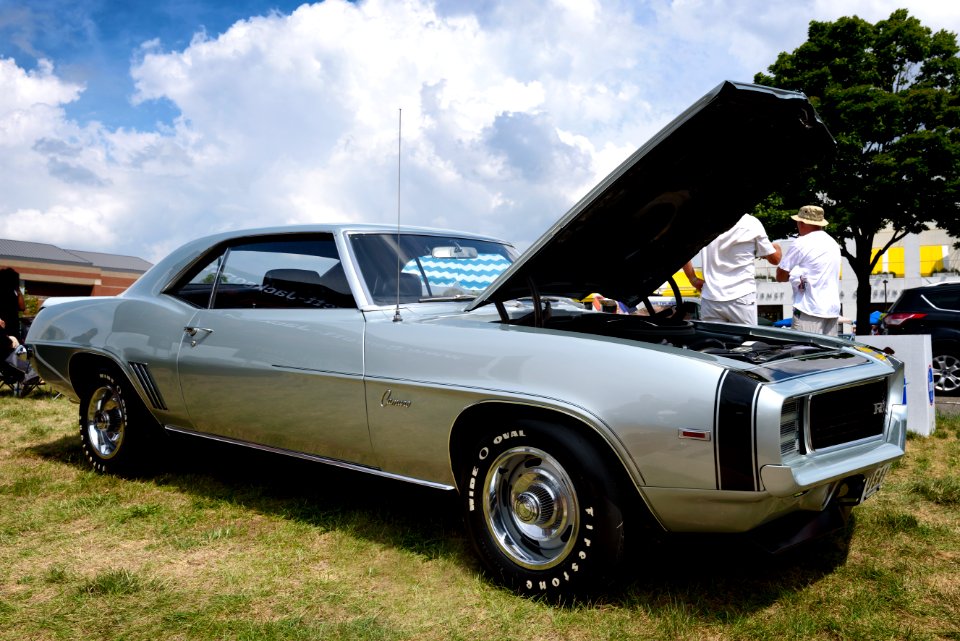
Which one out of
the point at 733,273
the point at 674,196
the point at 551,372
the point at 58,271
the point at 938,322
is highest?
the point at 58,271

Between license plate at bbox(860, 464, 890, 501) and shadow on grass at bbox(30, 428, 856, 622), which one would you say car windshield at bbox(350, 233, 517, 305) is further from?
license plate at bbox(860, 464, 890, 501)

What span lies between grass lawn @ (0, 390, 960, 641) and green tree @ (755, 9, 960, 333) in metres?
19.3

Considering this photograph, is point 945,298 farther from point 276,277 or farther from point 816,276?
point 276,277

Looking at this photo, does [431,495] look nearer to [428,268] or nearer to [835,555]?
[428,268]

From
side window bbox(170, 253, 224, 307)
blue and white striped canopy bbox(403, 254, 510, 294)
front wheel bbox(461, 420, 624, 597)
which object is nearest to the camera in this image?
front wheel bbox(461, 420, 624, 597)

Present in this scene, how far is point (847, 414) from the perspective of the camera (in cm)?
284

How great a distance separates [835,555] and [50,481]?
4.50 m

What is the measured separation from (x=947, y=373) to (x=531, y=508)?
813 centimetres

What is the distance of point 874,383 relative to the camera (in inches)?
118

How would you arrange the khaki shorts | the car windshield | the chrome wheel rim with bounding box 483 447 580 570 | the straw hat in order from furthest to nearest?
the straw hat, the khaki shorts, the car windshield, the chrome wheel rim with bounding box 483 447 580 570

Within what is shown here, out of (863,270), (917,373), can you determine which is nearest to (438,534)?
(917,373)

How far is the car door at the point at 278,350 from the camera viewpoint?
342cm

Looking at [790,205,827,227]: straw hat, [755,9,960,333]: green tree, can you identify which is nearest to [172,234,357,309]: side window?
[790,205,827,227]: straw hat

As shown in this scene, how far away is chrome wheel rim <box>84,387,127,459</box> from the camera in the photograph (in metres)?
4.80
